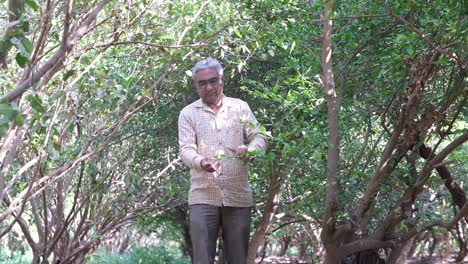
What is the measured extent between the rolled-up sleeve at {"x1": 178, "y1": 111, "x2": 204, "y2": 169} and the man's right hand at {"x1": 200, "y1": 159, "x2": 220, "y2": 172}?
0.42 ft

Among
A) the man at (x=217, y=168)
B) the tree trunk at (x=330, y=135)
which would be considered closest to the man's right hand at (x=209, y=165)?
the man at (x=217, y=168)

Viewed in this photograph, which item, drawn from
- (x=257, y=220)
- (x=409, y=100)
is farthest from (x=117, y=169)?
(x=409, y=100)

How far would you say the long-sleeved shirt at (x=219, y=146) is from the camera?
A: 486cm

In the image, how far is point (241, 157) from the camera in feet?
15.3

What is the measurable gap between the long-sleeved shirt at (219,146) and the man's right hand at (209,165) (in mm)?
89

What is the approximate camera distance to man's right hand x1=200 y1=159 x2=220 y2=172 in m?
4.57

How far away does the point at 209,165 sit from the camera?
4562 millimetres

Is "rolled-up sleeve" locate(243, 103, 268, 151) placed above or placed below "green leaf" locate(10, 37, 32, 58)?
above

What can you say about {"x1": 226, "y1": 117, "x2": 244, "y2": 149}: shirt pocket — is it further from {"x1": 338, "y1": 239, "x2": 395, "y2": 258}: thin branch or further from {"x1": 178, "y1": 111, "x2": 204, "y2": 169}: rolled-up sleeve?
{"x1": 338, "y1": 239, "x2": 395, "y2": 258}: thin branch

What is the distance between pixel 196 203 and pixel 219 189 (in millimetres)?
184

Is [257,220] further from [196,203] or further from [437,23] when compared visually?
[437,23]

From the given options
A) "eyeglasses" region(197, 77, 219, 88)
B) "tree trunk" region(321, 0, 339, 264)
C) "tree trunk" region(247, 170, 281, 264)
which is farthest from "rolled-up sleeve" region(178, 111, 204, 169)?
"tree trunk" region(247, 170, 281, 264)

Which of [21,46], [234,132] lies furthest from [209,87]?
[21,46]

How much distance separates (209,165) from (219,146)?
0.42 meters
